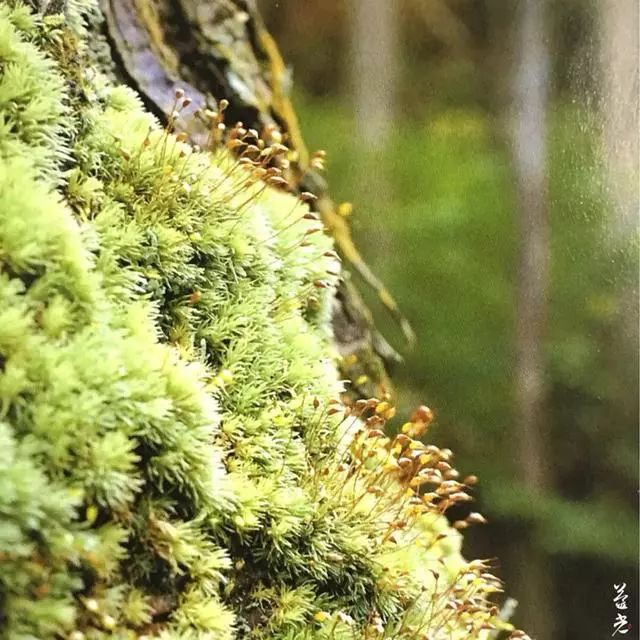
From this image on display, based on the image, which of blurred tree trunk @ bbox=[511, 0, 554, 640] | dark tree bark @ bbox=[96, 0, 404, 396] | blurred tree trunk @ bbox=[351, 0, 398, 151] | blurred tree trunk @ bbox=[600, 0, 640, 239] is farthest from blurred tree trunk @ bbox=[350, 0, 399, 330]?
blurred tree trunk @ bbox=[600, 0, 640, 239]

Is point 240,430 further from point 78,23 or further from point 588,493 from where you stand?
point 588,493

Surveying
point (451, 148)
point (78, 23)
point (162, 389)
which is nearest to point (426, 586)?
point (162, 389)

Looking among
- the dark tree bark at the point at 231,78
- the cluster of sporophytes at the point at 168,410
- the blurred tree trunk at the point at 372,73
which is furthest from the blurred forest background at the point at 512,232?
the cluster of sporophytes at the point at 168,410

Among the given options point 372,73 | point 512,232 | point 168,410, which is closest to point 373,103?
point 372,73

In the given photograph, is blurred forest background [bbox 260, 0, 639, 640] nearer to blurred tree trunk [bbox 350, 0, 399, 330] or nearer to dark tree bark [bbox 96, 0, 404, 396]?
blurred tree trunk [bbox 350, 0, 399, 330]

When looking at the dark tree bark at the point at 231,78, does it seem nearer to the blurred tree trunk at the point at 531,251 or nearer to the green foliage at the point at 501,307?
the green foliage at the point at 501,307

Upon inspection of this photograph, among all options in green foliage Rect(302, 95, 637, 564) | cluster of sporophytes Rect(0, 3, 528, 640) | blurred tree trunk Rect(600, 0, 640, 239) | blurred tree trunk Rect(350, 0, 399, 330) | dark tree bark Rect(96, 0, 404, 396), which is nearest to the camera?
cluster of sporophytes Rect(0, 3, 528, 640)
